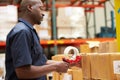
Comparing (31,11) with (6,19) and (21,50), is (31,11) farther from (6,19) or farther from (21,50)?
(6,19)

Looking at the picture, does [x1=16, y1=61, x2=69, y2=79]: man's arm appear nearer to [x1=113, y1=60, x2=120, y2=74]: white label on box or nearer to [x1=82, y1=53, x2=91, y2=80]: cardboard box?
[x1=82, y1=53, x2=91, y2=80]: cardboard box

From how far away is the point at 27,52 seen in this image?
2.39 metres

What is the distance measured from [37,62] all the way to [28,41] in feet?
0.84

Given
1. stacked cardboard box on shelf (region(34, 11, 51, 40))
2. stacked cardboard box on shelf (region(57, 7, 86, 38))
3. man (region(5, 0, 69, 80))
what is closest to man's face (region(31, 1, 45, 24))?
man (region(5, 0, 69, 80))

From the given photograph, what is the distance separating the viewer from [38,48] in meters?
2.59

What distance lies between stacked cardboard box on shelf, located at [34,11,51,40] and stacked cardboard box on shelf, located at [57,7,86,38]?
0.24 meters

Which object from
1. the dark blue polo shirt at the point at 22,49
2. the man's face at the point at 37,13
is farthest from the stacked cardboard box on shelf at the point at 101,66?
the man's face at the point at 37,13

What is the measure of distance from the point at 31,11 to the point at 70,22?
3.71 meters

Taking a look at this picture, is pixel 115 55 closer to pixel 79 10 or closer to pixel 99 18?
pixel 79 10

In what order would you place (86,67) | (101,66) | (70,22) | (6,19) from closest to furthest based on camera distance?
(101,66) → (86,67) → (6,19) → (70,22)

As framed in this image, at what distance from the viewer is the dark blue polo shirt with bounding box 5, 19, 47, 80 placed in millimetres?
2375

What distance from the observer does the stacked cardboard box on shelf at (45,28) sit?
20.4ft

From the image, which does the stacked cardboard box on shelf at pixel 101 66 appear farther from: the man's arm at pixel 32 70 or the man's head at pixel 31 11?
the man's head at pixel 31 11

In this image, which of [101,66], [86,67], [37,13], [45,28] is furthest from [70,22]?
[101,66]
